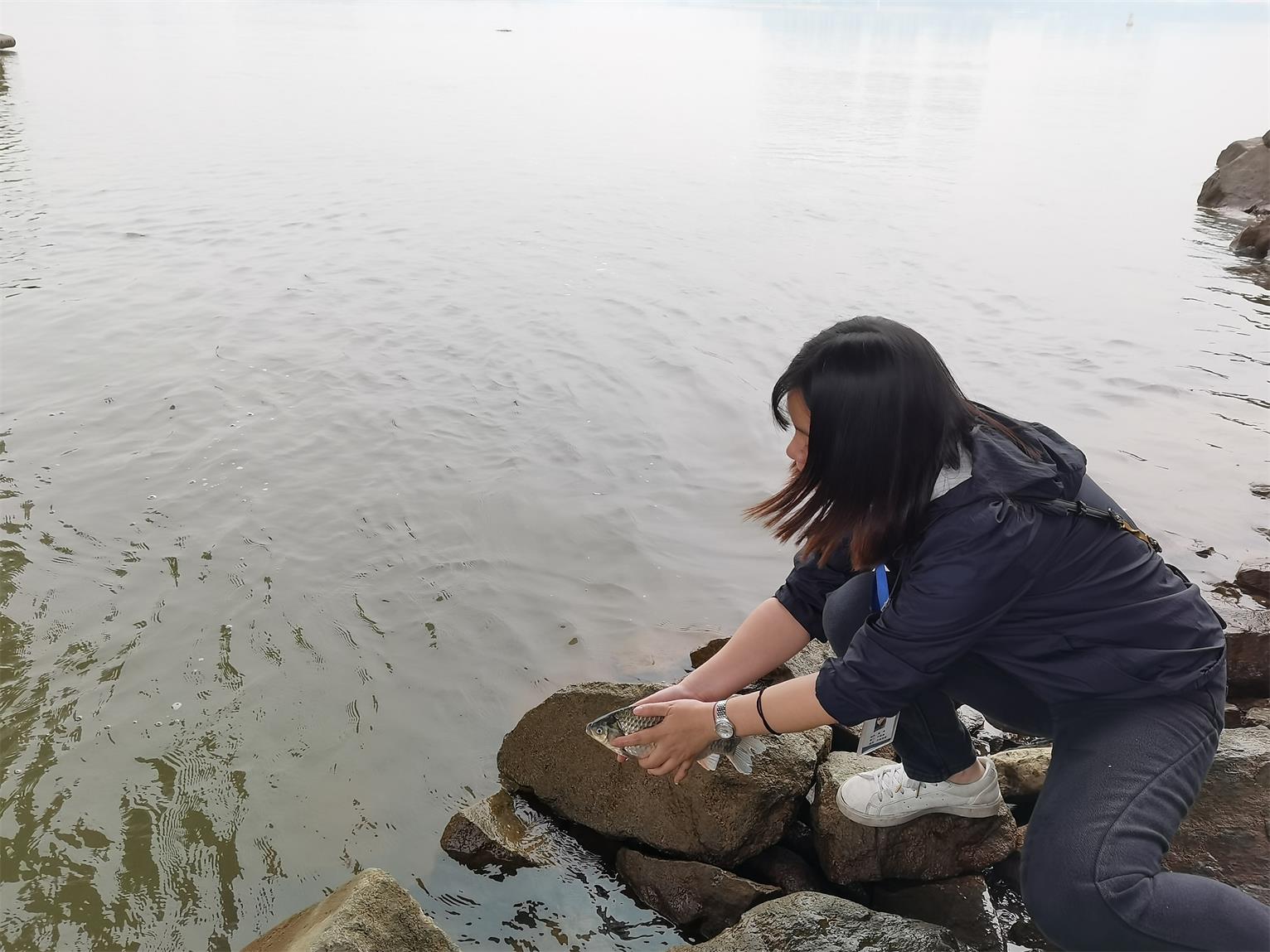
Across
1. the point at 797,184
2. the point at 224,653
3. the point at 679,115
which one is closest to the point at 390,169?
the point at 797,184

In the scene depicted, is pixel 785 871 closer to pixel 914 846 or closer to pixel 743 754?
pixel 914 846

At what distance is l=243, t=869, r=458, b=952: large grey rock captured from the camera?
2.34 meters

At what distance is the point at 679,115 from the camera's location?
78.3ft

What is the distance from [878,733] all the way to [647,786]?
0.75 meters

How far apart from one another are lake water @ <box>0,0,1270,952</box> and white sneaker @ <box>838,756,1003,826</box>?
27.7 inches

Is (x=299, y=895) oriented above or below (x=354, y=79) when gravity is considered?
below

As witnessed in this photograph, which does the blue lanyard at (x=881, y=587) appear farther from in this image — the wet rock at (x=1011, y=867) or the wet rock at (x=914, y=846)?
the wet rock at (x=1011, y=867)

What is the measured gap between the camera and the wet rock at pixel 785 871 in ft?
9.74

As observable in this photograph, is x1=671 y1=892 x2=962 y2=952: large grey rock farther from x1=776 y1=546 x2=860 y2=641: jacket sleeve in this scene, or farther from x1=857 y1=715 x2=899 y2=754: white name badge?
x1=776 y1=546 x2=860 y2=641: jacket sleeve

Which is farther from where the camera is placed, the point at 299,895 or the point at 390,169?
the point at 390,169

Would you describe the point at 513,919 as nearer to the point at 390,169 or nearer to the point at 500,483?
the point at 500,483

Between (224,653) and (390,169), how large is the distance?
12.8m

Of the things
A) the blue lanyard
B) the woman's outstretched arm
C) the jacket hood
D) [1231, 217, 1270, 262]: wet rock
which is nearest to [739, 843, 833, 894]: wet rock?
the woman's outstretched arm

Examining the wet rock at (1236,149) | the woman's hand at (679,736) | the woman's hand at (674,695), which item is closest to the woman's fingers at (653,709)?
the woman's hand at (679,736)
